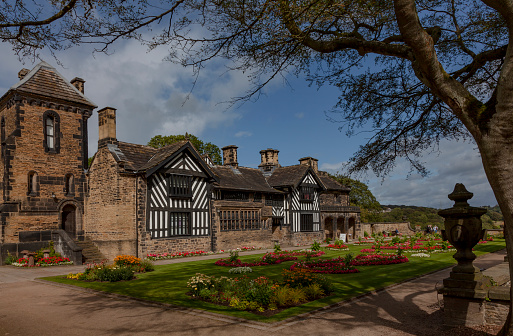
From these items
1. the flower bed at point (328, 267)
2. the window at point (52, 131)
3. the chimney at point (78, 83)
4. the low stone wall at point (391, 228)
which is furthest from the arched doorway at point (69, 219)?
the low stone wall at point (391, 228)

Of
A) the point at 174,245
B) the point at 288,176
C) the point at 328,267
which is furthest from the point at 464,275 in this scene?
the point at 288,176

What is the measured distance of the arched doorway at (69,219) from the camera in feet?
81.8

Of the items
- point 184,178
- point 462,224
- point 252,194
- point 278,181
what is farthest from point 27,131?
point 462,224

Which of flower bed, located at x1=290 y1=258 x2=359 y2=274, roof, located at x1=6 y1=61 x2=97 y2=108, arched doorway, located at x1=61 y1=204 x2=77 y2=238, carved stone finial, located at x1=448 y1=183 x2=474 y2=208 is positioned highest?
roof, located at x1=6 y1=61 x2=97 y2=108

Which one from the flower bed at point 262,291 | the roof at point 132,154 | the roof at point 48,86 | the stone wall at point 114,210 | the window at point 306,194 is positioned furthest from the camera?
the window at point 306,194

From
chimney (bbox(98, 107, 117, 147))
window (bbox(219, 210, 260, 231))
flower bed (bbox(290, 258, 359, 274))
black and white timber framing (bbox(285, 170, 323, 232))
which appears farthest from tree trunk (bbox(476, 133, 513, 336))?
black and white timber framing (bbox(285, 170, 323, 232))

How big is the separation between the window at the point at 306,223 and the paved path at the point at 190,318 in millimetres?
25476

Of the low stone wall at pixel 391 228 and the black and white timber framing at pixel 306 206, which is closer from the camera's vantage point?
the black and white timber framing at pixel 306 206

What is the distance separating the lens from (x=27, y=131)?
23406 millimetres

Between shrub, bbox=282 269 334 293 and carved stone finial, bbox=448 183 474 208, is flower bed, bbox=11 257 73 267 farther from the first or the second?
carved stone finial, bbox=448 183 474 208

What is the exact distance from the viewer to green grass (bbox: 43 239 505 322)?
935 centimetres

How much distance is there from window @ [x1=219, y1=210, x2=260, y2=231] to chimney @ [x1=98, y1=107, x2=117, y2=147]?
972 cm

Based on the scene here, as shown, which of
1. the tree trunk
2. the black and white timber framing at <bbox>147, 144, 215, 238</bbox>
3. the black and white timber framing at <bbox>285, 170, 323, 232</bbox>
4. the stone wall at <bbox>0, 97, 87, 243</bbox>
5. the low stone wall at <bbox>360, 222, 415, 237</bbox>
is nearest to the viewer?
the tree trunk

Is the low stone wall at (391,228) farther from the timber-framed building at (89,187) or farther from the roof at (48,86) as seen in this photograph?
the roof at (48,86)
